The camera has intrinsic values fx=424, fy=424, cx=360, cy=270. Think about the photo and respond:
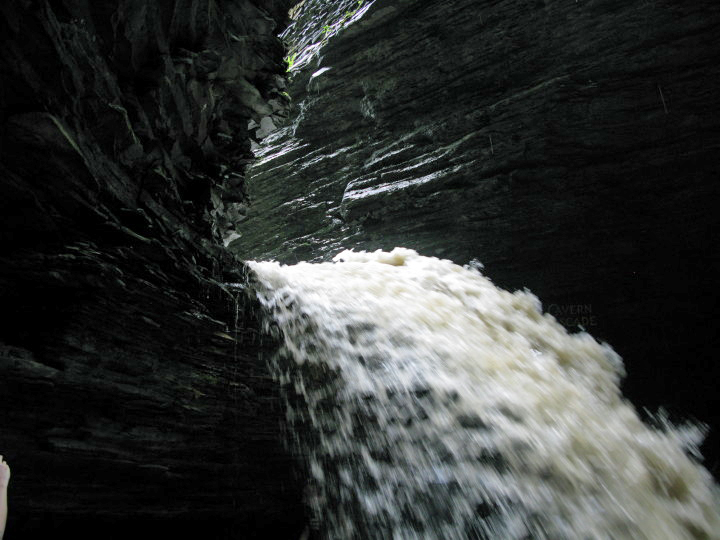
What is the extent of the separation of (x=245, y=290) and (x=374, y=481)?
3130 millimetres

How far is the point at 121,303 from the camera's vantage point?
14.2 feet

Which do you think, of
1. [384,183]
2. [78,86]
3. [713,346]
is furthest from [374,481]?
[384,183]

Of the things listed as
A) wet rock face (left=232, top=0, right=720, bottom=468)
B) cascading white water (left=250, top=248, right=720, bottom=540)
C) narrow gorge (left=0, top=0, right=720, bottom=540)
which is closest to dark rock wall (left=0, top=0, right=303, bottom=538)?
narrow gorge (left=0, top=0, right=720, bottom=540)

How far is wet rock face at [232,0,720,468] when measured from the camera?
336 inches

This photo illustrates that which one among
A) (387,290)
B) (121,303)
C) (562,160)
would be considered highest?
(121,303)

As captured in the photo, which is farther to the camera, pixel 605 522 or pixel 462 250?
pixel 462 250

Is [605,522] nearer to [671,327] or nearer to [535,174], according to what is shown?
[671,327]

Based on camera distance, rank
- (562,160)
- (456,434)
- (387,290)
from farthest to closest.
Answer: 1. (562,160)
2. (387,290)
3. (456,434)

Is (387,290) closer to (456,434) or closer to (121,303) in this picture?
(456,434)

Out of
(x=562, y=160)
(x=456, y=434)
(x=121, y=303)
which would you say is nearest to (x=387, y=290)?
(x=456, y=434)

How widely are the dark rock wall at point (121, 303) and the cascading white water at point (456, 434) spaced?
0.70m

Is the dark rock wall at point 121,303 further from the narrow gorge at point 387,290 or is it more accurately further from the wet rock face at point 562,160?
the wet rock face at point 562,160

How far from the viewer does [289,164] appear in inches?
594

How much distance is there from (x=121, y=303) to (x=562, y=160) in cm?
930
